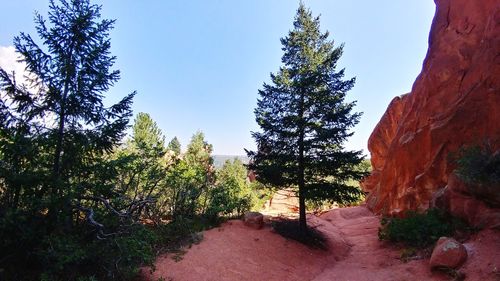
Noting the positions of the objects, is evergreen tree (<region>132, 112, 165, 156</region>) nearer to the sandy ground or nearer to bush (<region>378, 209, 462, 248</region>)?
the sandy ground

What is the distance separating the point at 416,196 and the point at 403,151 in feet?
10.4

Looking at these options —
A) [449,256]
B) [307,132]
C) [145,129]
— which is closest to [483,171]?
[449,256]

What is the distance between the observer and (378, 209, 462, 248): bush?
37.8 feet

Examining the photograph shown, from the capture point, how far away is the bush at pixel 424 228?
37.8 feet

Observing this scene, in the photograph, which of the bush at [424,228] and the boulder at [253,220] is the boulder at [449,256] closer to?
A: the bush at [424,228]

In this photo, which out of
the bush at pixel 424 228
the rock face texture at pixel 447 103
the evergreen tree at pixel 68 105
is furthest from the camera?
the rock face texture at pixel 447 103

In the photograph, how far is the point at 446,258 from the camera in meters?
9.09

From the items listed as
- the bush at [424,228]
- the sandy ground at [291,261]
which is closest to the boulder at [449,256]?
the sandy ground at [291,261]

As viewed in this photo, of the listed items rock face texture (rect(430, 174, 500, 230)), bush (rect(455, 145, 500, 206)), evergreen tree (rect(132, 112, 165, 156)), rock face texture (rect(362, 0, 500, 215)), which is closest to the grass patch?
rock face texture (rect(430, 174, 500, 230))

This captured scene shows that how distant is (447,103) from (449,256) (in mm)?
9697

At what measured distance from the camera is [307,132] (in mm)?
15031

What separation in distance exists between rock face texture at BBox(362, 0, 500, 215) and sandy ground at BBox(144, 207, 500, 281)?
15.2 feet

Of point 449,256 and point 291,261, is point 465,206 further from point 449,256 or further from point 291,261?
point 291,261

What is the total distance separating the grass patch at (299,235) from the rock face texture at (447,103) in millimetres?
5758
